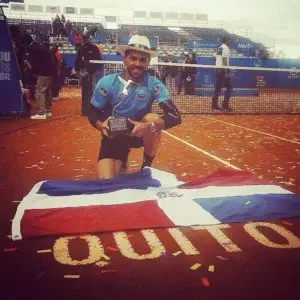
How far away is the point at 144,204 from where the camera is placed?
4121 millimetres

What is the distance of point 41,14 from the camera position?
138 ft

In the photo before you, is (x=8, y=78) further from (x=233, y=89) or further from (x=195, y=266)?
(x=233, y=89)

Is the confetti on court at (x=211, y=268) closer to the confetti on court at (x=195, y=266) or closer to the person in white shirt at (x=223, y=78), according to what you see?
the confetti on court at (x=195, y=266)

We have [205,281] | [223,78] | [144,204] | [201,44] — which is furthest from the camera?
[201,44]

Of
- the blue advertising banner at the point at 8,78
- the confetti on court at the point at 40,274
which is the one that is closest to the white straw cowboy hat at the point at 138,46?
the confetti on court at the point at 40,274

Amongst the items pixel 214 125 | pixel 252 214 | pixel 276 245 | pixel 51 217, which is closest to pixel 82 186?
pixel 51 217

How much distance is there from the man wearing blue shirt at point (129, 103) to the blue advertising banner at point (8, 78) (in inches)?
248

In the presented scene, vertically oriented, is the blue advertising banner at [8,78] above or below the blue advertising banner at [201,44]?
below

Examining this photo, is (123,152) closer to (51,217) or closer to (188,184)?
(188,184)

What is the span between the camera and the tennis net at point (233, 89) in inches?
571

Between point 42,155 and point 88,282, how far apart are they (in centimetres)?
444

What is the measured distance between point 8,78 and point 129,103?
661 cm

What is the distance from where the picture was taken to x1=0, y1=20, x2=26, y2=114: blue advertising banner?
1027 centimetres

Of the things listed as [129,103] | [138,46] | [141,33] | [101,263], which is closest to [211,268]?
[101,263]
